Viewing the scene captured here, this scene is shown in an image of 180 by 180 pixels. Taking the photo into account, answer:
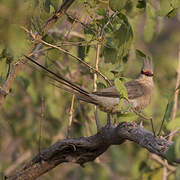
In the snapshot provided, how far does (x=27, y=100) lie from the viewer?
552cm

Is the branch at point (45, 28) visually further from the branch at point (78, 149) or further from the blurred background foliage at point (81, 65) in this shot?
the branch at point (78, 149)

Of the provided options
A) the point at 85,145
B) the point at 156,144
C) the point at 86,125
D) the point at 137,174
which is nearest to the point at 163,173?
the point at 137,174

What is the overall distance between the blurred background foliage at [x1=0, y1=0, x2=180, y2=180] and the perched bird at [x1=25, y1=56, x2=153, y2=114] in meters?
0.11

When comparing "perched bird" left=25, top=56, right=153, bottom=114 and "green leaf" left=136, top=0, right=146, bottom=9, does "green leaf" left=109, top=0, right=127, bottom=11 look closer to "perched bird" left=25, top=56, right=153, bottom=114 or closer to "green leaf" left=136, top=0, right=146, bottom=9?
"perched bird" left=25, top=56, right=153, bottom=114

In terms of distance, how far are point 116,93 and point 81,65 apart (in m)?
0.67

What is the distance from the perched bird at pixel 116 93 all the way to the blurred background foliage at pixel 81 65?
11 cm

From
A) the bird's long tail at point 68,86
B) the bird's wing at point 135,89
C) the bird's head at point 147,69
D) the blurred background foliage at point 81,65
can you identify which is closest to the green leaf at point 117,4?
the blurred background foliage at point 81,65

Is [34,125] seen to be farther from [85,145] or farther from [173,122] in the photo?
[173,122]

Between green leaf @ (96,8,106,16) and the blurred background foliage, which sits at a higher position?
green leaf @ (96,8,106,16)

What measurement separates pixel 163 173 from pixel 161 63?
1.59 meters

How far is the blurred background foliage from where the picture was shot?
220 centimetres

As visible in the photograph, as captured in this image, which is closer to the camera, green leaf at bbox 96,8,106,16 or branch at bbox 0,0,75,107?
branch at bbox 0,0,75,107

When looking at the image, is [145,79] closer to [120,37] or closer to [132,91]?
[132,91]

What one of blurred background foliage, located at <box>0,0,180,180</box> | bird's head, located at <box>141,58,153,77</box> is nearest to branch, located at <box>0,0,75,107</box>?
blurred background foliage, located at <box>0,0,180,180</box>
